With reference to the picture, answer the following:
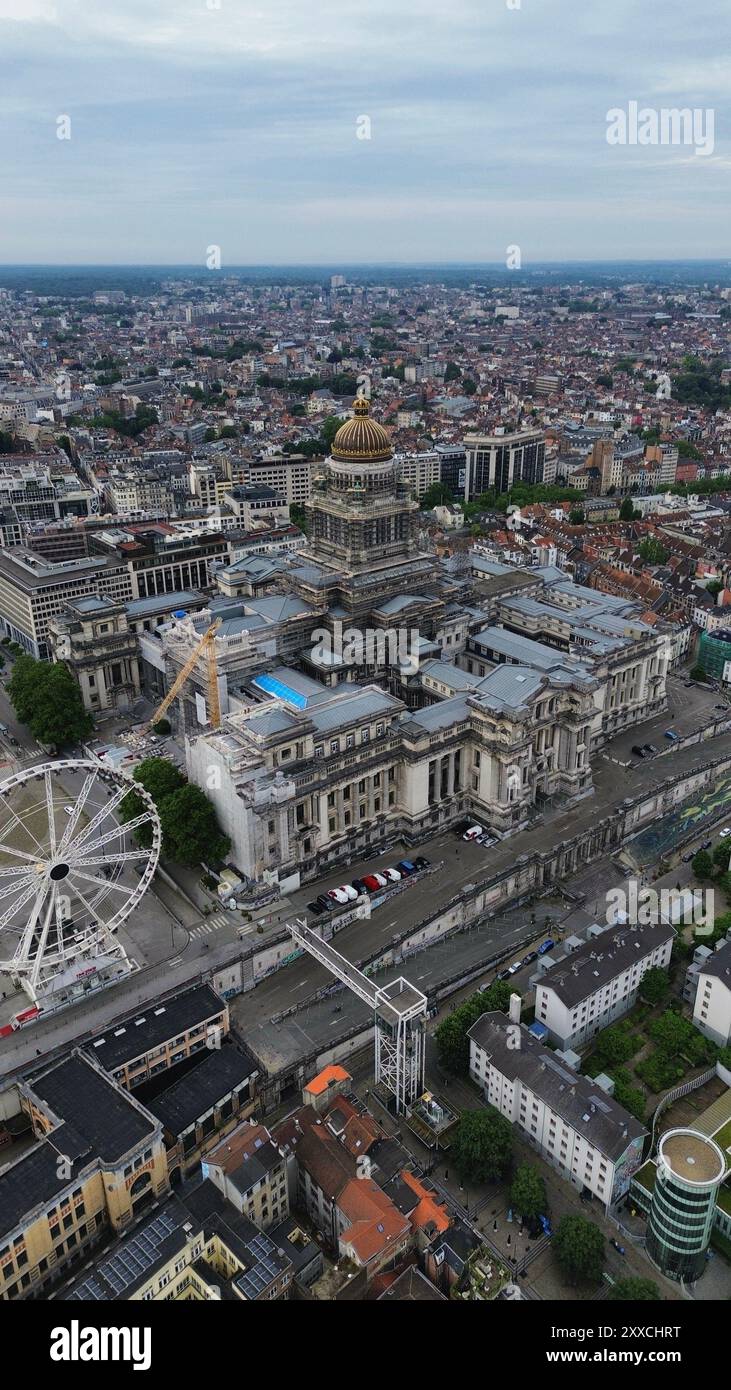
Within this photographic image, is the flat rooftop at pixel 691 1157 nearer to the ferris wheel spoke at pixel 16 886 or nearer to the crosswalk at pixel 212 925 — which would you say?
the crosswalk at pixel 212 925

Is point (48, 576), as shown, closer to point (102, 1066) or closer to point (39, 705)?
point (39, 705)

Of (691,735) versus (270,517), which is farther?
(270,517)

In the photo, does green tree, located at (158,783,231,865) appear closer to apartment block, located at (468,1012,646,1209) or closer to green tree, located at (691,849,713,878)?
apartment block, located at (468,1012,646,1209)

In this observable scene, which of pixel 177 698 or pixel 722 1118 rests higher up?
pixel 177 698

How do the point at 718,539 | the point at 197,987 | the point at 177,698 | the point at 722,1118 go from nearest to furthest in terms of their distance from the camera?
the point at 722,1118 < the point at 197,987 < the point at 177,698 < the point at 718,539

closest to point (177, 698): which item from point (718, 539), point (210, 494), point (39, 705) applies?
point (39, 705)

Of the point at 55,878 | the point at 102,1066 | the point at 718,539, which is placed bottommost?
the point at 102,1066
